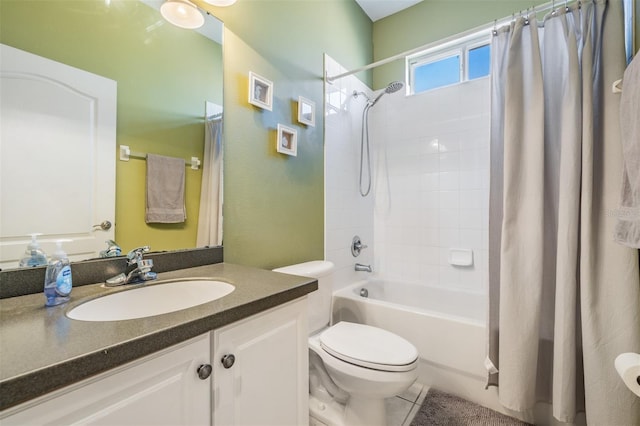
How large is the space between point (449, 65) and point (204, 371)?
2705mm

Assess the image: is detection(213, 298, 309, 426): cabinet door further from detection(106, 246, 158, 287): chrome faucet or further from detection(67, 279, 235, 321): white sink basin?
detection(106, 246, 158, 287): chrome faucet

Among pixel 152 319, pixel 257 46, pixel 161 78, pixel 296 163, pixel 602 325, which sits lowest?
pixel 602 325

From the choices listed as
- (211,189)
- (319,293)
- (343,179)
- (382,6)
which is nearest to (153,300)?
(211,189)

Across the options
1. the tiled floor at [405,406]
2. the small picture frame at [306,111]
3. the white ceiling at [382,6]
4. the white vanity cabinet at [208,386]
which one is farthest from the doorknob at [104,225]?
the white ceiling at [382,6]

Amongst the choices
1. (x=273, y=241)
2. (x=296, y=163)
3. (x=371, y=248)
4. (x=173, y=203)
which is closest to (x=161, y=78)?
(x=173, y=203)

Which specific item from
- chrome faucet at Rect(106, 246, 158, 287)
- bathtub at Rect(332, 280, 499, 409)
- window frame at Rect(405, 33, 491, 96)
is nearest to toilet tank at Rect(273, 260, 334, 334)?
bathtub at Rect(332, 280, 499, 409)

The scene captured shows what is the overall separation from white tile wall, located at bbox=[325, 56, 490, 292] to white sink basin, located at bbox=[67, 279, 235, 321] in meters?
1.10

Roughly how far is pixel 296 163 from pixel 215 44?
2.41 ft

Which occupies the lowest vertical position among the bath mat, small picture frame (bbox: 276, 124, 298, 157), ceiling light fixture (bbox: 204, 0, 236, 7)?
the bath mat

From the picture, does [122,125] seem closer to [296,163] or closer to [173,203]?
[173,203]

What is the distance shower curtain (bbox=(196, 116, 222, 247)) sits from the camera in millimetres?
1264

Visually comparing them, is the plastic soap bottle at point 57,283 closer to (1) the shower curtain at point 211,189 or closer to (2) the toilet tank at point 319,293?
(1) the shower curtain at point 211,189

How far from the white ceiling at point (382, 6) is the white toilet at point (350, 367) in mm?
2253

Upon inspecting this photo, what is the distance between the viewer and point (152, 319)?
62cm
